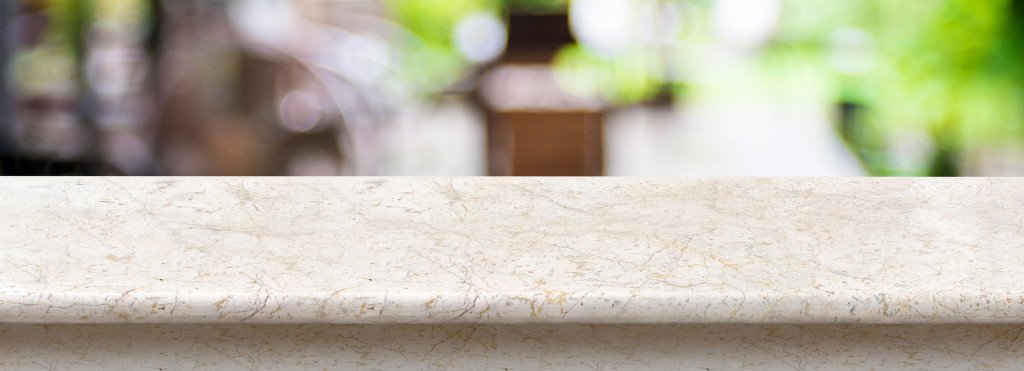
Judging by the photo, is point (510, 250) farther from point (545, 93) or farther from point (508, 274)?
point (545, 93)

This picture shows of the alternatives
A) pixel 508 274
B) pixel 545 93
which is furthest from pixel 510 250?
pixel 545 93

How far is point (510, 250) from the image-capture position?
25.0 inches

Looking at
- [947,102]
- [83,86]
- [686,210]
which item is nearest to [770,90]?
[947,102]

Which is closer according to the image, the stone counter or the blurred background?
the stone counter

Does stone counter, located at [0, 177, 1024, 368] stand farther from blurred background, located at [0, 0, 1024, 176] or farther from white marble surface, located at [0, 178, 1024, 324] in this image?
blurred background, located at [0, 0, 1024, 176]

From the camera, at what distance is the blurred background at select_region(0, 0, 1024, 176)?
3250 millimetres

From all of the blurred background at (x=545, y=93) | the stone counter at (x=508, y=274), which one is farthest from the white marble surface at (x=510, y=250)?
the blurred background at (x=545, y=93)

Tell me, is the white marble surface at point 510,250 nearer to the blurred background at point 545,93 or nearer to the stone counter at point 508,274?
the stone counter at point 508,274

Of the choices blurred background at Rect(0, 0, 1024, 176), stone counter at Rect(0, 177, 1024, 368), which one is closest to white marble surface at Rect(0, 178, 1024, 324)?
stone counter at Rect(0, 177, 1024, 368)

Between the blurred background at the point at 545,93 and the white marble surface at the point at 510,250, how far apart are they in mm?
2492

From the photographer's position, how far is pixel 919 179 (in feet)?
2.58

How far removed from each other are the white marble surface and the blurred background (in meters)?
2.49

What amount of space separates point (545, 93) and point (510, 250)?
268 cm

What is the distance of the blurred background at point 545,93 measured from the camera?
3.25m
